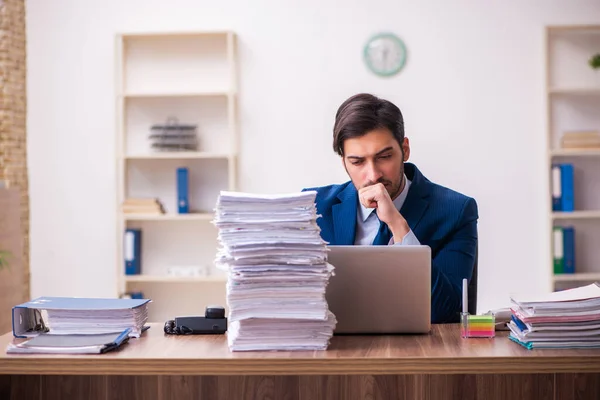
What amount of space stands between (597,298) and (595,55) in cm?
344

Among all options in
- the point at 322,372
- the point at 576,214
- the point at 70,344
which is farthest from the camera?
the point at 576,214

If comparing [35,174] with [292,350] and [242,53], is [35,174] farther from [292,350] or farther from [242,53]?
[292,350]

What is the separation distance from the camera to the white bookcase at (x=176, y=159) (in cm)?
502

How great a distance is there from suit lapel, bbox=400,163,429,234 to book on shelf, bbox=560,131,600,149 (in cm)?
245

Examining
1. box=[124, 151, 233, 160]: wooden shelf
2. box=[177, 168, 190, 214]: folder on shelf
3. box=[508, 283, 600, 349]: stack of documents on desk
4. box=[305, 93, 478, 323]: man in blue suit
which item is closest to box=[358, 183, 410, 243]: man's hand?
box=[305, 93, 478, 323]: man in blue suit

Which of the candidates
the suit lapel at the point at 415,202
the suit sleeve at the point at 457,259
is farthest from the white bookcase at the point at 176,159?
the suit sleeve at the point at 457,259

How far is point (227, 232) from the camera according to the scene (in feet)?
5.88

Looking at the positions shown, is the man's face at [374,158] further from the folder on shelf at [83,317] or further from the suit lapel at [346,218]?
the folder on shelf at [83,317]

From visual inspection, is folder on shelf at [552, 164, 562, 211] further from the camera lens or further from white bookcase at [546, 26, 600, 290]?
the camera lens

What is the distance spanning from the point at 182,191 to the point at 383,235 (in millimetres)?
2567

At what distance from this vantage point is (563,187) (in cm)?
477

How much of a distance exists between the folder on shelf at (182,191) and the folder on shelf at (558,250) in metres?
2.19

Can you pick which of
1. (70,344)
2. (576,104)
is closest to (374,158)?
(70,344)

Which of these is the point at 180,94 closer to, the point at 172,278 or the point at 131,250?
the point at 131,250
